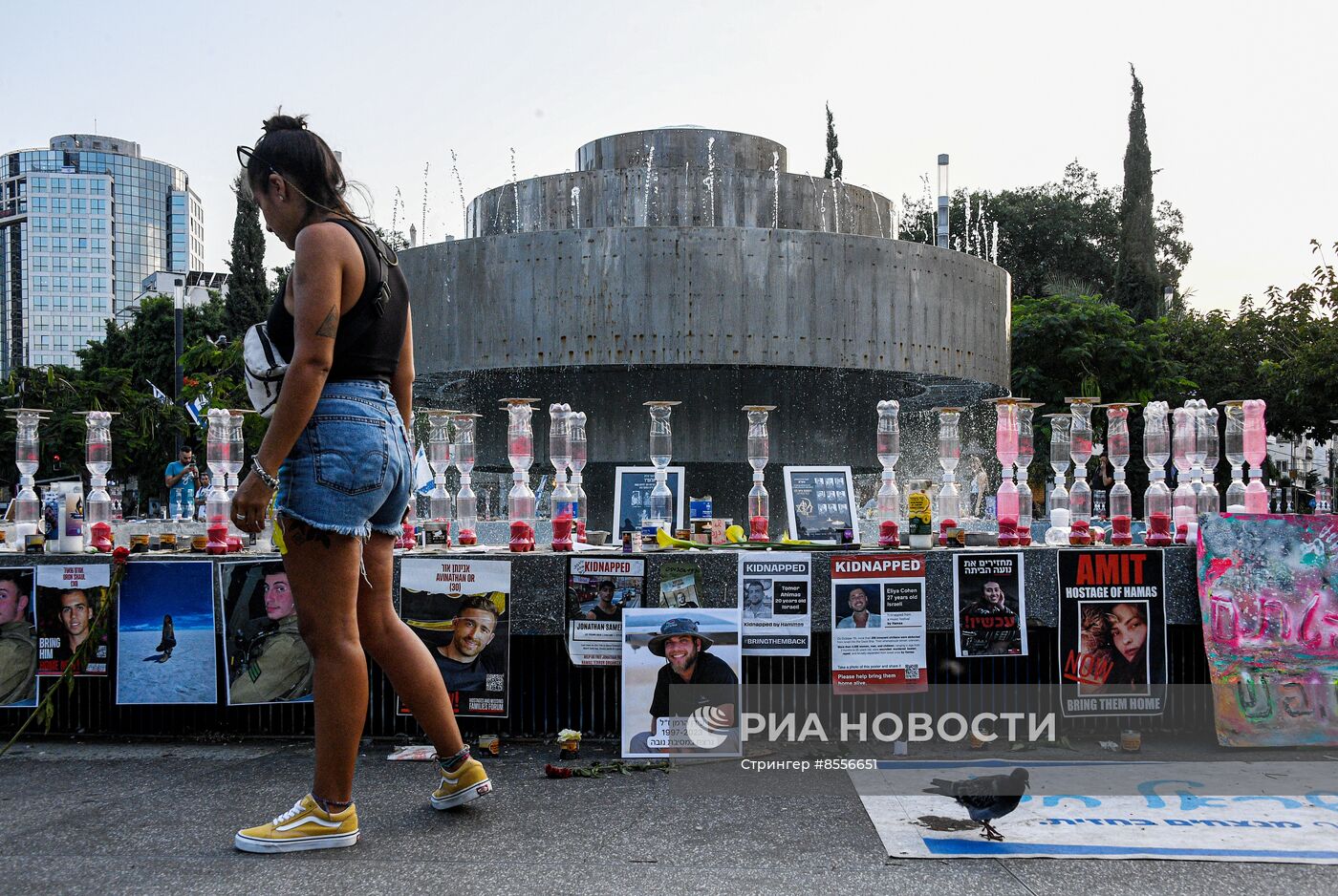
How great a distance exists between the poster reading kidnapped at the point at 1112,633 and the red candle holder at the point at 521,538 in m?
2.36

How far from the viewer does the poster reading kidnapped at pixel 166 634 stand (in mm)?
5070

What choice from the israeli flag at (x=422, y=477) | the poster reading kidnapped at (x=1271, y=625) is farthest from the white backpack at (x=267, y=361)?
the israeli flag at (x=422, y=477)

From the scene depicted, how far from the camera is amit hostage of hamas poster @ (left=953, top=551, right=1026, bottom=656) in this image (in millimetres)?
4977

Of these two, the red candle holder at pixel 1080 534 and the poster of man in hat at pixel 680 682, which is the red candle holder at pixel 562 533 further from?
the red candle holder at pixel 1080 534

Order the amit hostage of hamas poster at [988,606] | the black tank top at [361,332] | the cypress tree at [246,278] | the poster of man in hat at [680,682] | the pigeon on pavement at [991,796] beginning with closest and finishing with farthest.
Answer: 1. the black tank top at [361,332]
2. the pigeon on pavement at [991,796]
3. the poster of man in hat at [680,682]
4. the amit hostage of hamas poster at [988,606]
5. the cypress tree at [246,278]

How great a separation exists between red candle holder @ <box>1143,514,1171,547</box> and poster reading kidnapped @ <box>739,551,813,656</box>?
5.44 ft

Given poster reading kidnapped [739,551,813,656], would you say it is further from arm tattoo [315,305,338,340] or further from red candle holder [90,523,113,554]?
red candle holder [90,523,113,554]

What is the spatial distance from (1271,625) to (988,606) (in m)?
1.23

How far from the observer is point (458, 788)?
383cm

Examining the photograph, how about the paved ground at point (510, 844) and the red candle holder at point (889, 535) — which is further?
the red candle holder at point (889, 535)

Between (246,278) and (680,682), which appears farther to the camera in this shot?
(246,278)

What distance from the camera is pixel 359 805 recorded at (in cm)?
394

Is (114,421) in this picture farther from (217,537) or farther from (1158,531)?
(1158,531)

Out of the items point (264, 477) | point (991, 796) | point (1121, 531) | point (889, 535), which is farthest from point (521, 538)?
point (1121, 531)
